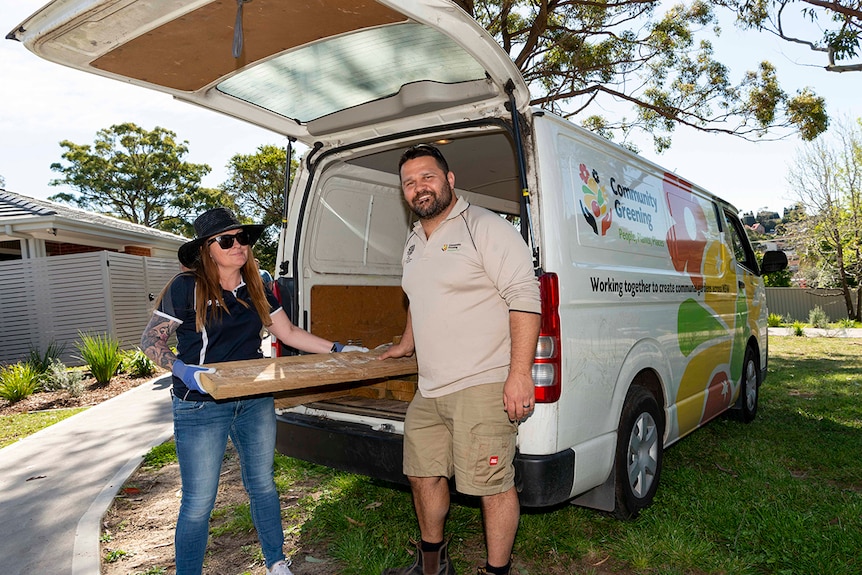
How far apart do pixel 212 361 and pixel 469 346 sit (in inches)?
45.6

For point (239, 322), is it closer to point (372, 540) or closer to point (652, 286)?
point (372, 540)

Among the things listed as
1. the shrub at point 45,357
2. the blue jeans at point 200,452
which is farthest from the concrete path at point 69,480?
the shrub at point 45,357

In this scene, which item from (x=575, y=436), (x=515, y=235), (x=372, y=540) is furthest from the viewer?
(x=372, y=540)

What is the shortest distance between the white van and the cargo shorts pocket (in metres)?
0.17

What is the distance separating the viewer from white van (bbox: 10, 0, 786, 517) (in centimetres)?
279

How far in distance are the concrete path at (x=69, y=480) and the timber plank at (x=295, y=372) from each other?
164 cm

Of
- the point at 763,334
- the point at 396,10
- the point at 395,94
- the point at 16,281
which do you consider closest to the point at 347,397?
the point at 395,94

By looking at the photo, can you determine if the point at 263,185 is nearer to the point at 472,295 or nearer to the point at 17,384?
the point at 17,384

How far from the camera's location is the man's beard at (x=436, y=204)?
3.02 metres

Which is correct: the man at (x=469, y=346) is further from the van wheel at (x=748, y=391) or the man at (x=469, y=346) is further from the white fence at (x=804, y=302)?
the white fence at (x=804, y=302)

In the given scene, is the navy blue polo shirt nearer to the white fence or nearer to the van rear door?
the van rear door

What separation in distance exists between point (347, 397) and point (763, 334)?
15.9 feet

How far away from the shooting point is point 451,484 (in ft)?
10.5

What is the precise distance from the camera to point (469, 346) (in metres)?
2.90
